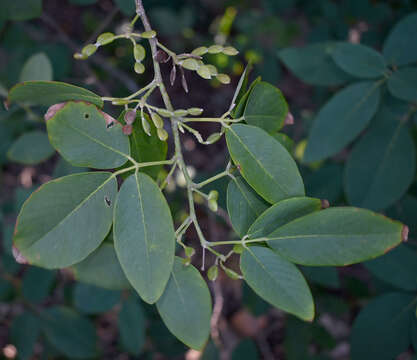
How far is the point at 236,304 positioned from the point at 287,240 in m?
2.21

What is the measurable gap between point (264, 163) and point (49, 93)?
49 centimetres

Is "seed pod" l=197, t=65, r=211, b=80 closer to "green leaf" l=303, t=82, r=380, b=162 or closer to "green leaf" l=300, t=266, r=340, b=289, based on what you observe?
"green leaf" l=303, t=82, r=380, b=162

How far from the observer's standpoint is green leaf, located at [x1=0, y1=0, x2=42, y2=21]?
55.6 inches

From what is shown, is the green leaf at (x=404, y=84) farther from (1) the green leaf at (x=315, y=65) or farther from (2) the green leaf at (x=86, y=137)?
(2) the green leaf at (x=86, y=137)

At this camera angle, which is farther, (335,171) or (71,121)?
(335,171)

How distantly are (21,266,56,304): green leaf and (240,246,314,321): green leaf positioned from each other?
135cm

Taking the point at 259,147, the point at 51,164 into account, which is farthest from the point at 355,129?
the point at 51,164

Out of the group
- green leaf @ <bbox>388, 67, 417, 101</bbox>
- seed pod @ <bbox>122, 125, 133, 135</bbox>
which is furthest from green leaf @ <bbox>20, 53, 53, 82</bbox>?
green leaf @ <bbox>388, 67, 417, 101</bbox>

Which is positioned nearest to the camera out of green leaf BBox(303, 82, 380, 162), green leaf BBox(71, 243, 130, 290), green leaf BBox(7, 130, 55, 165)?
green leaf BBox(71, 243, 130, 290)

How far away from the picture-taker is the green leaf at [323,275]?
64.7 inches

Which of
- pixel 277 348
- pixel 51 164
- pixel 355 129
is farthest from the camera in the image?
pixel 51 164

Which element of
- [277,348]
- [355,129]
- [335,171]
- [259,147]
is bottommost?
[277,348]

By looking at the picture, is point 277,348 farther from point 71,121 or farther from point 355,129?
point 71,121

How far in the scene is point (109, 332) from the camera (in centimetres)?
297
